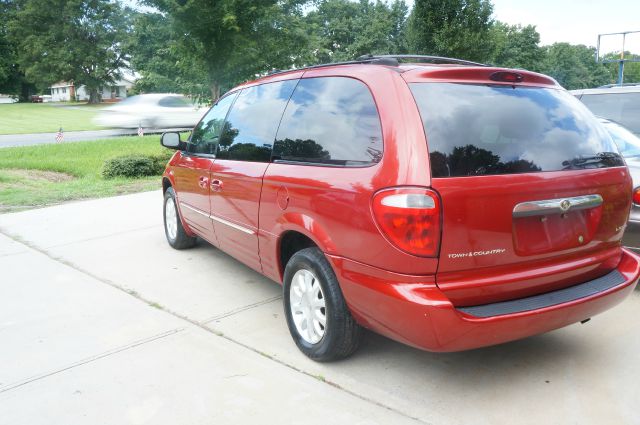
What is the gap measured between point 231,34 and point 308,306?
44.2 ft

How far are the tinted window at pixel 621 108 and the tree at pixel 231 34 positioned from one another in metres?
10.3

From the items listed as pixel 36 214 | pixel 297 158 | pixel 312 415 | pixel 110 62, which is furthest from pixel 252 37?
pixel 110 62

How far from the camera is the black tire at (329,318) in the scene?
300 cm

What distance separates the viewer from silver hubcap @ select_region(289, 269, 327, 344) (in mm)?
3193

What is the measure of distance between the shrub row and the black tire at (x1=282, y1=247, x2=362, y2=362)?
9.32 metres

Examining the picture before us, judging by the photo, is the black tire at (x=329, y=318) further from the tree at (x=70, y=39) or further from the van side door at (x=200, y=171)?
the tree at (x=70, y=39)

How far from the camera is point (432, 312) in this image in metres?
2.48

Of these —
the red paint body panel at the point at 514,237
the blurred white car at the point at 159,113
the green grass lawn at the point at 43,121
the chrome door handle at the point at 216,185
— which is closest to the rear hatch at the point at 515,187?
the red paint body panel at the point at 514,237

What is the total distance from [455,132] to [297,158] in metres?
1.06

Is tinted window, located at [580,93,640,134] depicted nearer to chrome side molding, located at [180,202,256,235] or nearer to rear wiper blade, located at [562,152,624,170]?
rear wiper blade, located at [562,152,624,170]

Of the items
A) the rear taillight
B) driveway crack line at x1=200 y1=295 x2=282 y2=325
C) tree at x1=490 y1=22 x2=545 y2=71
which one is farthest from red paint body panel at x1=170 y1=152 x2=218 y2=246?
tree at x1=490 y1=22 x2=545 y2=71

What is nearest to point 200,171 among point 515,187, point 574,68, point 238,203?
point 238,203

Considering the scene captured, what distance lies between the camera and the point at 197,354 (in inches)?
133

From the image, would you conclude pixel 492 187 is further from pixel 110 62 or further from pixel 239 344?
pixel 110 62
